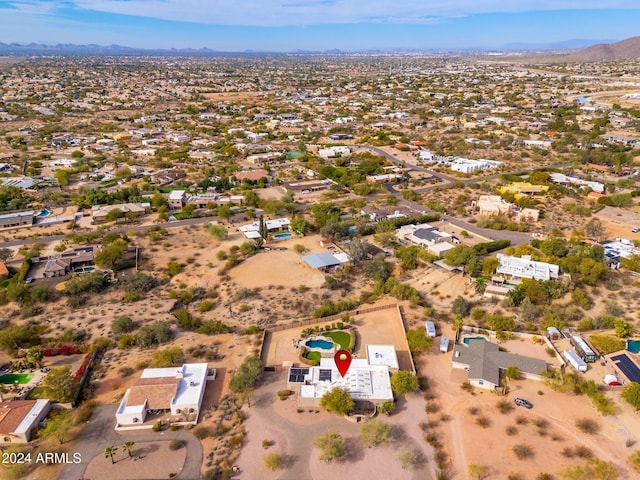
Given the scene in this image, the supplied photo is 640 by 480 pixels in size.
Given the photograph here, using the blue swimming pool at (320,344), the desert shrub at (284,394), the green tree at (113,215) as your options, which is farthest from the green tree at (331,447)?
the green tree at (113,215)

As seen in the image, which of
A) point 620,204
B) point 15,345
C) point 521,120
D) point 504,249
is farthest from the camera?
point 521,120

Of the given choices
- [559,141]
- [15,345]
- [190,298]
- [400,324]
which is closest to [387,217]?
[400,324]

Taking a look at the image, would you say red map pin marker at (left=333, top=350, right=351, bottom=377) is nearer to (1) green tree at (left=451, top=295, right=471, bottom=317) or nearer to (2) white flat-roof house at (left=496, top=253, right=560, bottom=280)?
(1) green tree at (left=451, top=295, right=471, bottom=317)

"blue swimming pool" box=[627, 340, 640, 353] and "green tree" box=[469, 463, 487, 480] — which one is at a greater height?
"blue swimming pool" box=[627, 340, 640, 353]

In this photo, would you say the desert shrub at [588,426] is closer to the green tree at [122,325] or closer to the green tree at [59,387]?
the green tree at [59,387]

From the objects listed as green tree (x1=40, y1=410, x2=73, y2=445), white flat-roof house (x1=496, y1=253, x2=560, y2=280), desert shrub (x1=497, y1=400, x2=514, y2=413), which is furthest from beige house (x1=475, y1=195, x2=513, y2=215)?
green tree (x1=40, y1=410, x2=73, y2=445)

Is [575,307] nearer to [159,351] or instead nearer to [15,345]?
[159,351]

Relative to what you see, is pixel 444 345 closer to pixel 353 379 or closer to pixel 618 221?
pixel 353 379

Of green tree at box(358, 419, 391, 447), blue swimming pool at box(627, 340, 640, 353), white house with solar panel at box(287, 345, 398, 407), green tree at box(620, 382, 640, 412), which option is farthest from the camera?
blue swimming pool at box(627, 340, 640, 353)
